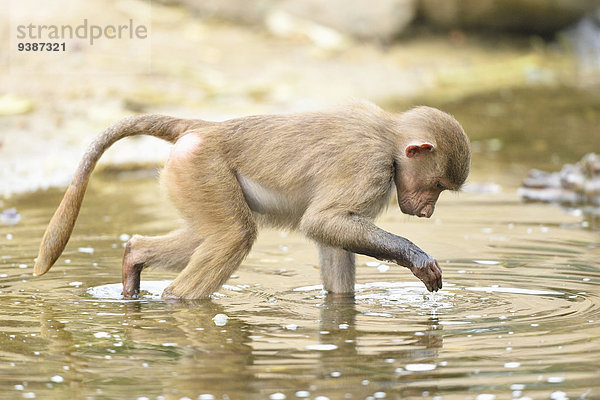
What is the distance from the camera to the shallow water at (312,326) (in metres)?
4.69

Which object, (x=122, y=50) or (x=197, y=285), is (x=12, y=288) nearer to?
(x=197, y=285)

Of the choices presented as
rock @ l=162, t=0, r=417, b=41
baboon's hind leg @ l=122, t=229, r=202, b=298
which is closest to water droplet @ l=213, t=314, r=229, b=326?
baboon's hind leg @ l=122, t=229, r=202, b=298

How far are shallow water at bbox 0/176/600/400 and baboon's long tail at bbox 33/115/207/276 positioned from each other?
0.31 m

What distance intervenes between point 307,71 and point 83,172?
32.6ft

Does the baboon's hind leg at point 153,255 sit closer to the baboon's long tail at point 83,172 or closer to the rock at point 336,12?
the baboon's long tail at point 83,172

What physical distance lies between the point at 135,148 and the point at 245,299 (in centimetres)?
629

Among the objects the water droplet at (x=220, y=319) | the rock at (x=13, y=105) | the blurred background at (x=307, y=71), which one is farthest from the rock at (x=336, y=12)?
the water droplet at (x=220, y=319)

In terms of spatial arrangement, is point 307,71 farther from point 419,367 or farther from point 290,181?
point 419,367

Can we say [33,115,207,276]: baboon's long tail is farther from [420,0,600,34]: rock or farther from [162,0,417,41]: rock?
[420,0,600,34]: rock

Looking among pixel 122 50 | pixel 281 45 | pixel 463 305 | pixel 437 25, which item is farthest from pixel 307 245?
pixel 437 25

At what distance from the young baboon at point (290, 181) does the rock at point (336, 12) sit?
445 inches

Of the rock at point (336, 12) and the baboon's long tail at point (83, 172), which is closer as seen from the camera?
the baboon's long tail at point (83, 172)

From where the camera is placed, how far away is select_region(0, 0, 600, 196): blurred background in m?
12.6

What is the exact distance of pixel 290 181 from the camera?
6512mm
